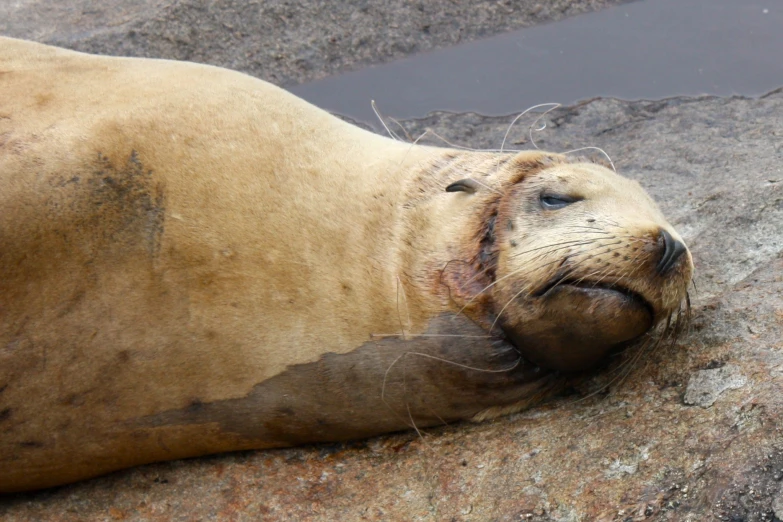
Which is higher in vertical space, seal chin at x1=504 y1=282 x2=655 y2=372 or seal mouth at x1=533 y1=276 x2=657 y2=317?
seal mouth at x1=533 y1=276 x2=657 y2=317

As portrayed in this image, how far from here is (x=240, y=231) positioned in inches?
132

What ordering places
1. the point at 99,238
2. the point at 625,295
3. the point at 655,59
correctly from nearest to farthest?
the point at 625,295 → the point at 99,238 → the point at 655,59

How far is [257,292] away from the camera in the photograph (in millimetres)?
3303

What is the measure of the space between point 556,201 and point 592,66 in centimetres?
313

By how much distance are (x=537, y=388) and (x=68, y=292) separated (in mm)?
1611

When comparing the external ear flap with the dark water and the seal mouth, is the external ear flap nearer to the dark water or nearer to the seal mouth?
the seal mouth

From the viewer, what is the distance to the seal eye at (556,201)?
3.33 meters

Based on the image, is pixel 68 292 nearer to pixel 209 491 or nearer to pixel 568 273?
pixel 209 491

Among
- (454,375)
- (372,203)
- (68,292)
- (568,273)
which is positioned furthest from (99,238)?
(568,273)

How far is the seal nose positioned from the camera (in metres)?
3.06

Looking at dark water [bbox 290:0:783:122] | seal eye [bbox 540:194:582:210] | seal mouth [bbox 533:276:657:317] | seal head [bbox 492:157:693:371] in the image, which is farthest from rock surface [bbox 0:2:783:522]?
dark water [bbox 290:0:783:122]

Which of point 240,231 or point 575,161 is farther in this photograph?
point 575,161

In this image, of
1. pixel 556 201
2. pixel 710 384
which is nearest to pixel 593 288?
pixel 556 201

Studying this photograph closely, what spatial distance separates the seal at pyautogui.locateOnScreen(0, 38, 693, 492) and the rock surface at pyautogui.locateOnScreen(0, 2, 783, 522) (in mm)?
99
